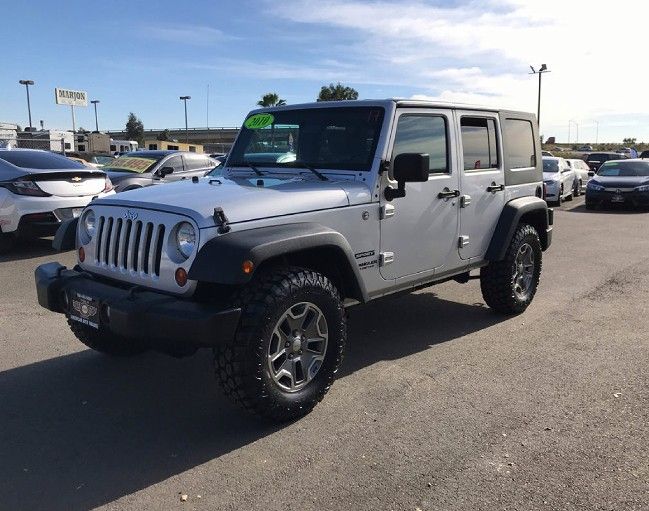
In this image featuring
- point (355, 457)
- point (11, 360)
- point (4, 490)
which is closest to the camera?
point (4, 490)

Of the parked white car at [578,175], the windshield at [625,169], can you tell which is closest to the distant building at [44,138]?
the parked white car at [578,175]

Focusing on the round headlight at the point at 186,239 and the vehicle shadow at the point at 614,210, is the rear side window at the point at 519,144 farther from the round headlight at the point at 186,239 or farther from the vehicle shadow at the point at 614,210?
the vehicle shadow at the point at 614,210

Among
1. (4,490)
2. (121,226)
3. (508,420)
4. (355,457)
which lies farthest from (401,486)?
(121,226)

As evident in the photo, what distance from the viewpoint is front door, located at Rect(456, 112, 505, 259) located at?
5.12 meters

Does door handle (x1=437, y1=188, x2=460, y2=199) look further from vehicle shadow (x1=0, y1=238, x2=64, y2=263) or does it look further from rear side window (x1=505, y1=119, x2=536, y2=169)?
vehicle shadow (x1=0, y1=238, x2=64, y2=263)

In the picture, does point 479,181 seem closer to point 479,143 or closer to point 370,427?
point 479,143

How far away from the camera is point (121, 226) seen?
3.77 m

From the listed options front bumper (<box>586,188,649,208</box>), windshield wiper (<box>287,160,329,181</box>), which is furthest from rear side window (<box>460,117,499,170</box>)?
front bumper (<box>586,188,649,208</box>)

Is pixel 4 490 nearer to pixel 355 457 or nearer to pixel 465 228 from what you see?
pixel 355 457

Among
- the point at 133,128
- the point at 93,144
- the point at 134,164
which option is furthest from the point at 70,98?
the point at 133,128

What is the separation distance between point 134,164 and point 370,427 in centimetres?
993

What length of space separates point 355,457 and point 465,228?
2523mm

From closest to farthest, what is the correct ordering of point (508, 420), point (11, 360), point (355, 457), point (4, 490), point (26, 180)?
point (4, 490) < point (355, 457) < point (508, 420) < point (11, 360) < point (26, 180)

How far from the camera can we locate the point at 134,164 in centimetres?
1219
